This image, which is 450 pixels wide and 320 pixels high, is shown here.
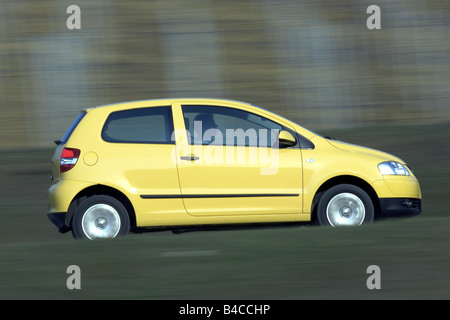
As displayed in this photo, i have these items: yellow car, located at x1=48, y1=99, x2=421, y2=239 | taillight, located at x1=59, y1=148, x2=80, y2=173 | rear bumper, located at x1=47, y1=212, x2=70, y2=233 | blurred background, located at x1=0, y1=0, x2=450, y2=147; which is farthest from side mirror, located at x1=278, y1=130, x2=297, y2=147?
blurred background, located at x1=0, y1=0, x2=450, y2=147

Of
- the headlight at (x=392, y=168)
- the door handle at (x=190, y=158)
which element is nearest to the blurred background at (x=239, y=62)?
the headlight at (x=392, y=168)

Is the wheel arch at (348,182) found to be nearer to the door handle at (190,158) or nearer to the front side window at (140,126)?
the door handle at (190,158)

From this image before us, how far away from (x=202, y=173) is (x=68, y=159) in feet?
4.65

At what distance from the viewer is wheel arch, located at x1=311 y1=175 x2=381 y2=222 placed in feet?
26.8

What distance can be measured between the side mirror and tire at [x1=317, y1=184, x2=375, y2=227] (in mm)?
646

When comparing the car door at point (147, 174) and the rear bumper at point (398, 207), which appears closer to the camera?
the car door at point (147, 174)

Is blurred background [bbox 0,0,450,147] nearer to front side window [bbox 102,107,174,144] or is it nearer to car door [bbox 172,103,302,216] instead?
front side window [bbox 102,107,174,144]

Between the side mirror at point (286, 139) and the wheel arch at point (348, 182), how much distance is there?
0.59 metres

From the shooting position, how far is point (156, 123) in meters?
8.06

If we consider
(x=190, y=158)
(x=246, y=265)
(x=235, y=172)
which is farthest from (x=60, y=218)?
(x=246, y=265)

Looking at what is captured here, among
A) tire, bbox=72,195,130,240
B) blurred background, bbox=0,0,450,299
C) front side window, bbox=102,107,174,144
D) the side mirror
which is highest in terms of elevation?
blurred background, bbox=0,0,450,299

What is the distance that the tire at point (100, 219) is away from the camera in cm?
786

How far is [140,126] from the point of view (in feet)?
26.6
